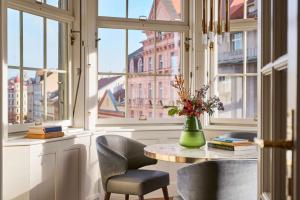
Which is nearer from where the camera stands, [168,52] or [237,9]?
[237,9]

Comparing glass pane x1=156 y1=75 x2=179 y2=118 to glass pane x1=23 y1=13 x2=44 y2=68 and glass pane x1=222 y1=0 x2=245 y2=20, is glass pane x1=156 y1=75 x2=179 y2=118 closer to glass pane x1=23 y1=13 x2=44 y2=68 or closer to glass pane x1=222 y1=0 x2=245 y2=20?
glass pane x1=222 y1=0 x2=245 y2=20

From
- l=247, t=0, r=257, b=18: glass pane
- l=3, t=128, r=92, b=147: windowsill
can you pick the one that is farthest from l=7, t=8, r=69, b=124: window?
l=247, t=0, r=257, b=18: glass pane

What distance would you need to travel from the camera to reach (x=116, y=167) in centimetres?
350

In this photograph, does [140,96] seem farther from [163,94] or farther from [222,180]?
[222,180]

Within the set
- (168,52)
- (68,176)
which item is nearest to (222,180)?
(68,176)

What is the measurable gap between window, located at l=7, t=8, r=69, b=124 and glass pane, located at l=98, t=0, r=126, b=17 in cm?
48

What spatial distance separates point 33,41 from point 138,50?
1264 millimetres

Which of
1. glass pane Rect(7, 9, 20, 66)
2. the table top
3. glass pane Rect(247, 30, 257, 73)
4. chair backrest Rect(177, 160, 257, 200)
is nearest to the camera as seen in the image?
chair backrest Rect(177, 160, 257, 200)

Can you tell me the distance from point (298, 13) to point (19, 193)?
9.09 ft

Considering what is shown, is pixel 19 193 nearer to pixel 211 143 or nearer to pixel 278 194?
pixel 211 143

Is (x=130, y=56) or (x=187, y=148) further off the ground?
(x=130, y=56)

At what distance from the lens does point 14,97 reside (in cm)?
345

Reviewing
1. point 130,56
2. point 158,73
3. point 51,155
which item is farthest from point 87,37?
point 51,155

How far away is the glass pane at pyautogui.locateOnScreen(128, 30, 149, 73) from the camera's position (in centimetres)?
452
